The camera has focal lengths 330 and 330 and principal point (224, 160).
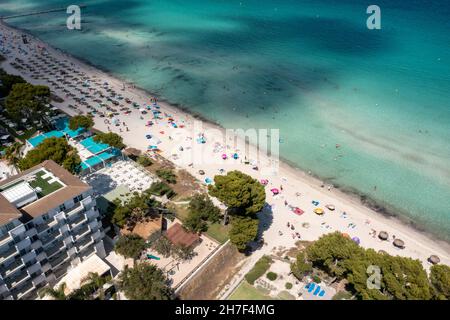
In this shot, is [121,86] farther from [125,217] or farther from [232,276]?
[232,276]

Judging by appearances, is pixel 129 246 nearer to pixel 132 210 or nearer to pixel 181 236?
pixel 132 210

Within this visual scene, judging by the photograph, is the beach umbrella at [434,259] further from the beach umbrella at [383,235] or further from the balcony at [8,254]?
the balcony at [8,254]

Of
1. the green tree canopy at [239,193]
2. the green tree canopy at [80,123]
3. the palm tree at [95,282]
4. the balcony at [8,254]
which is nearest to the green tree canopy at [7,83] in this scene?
the green tree canopy at [80,123]

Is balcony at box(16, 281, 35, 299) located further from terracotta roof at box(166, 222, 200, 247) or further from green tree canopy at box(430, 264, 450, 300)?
green tree canopy at box(430, 264, 450, 300)

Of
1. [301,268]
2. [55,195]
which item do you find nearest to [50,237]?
[55,195]

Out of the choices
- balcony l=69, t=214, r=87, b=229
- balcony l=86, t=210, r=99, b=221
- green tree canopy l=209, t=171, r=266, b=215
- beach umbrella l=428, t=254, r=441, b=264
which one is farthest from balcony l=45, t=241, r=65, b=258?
beach umbrella l=428, t=254, r=441, b=264

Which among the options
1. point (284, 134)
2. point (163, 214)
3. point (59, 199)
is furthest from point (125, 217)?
point (284, 134)
